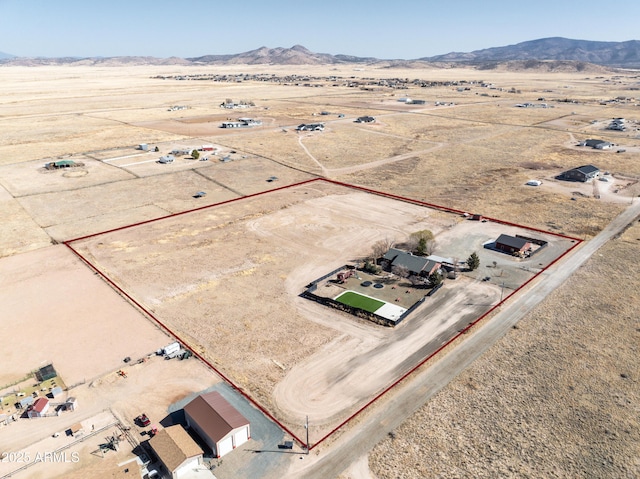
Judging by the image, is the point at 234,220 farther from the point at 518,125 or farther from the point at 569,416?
the point at 518,125

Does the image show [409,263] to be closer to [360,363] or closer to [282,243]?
[360,363]

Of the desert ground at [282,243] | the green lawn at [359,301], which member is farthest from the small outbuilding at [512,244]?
the green lawn at [359,301]

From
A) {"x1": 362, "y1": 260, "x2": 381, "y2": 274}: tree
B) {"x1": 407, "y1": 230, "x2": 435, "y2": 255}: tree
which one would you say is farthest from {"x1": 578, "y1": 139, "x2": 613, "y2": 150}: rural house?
{"x1": 362, "y1": 260, "x2": 381, "y2": 274}: tree

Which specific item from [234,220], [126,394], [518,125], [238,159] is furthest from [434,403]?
[518,125]

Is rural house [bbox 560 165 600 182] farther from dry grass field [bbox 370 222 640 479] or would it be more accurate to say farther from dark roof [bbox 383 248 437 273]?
dark roof [bbox 383 248 437 273]

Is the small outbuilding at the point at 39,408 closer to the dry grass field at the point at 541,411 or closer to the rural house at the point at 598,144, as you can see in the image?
the dry grass field at the point at 541,411

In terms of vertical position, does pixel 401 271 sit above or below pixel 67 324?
above

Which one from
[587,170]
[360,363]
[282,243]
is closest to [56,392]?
[360,363]
